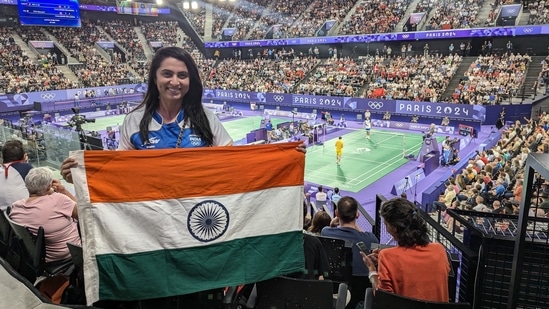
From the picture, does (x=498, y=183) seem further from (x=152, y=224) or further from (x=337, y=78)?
(x=337, y=78)

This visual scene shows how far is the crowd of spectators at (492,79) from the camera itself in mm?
28766

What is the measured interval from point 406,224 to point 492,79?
32346 millimetres

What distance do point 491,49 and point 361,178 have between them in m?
24.2

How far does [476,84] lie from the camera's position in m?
31.0

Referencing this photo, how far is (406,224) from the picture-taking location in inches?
137

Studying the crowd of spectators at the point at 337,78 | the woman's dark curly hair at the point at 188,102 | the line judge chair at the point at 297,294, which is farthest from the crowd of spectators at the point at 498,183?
the crowd of spectators at the point at 337,78

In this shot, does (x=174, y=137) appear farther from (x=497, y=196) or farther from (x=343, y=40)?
(x=343, y=40)

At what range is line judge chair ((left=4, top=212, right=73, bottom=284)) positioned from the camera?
14.7ft

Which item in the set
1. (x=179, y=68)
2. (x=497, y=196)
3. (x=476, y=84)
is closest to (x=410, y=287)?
(x=179, y=68)

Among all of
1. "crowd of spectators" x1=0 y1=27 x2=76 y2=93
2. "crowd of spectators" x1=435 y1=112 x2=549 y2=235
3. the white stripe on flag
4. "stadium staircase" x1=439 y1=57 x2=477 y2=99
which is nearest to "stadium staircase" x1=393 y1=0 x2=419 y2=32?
"stadium staircase" x1=439 y1=57 x2=477 y2=99

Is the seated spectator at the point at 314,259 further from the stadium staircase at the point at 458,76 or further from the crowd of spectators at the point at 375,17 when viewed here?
the crowd of spectators at the point at 375,17

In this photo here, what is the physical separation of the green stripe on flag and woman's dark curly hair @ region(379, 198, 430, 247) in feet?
2.66

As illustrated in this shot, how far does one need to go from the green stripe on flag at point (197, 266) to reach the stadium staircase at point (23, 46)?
5148 centimetres

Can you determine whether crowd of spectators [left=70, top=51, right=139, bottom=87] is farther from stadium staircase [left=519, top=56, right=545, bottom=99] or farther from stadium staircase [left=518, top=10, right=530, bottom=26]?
stadium staircase [left=518, top=10, right=530, bottom=26]
